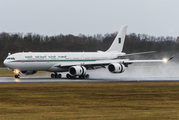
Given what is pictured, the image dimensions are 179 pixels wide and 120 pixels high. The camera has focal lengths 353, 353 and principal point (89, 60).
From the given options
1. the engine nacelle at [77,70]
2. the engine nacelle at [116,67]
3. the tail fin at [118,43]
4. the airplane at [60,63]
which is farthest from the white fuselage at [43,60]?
the engine nacelle at [116,67]

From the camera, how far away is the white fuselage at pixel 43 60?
46.6 meters

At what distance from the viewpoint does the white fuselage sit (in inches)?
1833

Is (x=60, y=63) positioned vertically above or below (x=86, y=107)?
above

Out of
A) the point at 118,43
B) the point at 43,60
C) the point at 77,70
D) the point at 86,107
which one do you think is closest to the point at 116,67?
the point at 77,70

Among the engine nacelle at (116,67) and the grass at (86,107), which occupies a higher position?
the engine nacelle at (116,67)

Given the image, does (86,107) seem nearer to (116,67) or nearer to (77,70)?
(77,70)

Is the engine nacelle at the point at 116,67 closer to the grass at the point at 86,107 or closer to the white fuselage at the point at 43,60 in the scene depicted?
the white fuselage at the point at 43,60

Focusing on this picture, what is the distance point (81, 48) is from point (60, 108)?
5923 cm

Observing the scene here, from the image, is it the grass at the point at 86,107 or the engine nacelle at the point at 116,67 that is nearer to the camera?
the grass at the point at 86,107

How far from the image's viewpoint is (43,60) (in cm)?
4822

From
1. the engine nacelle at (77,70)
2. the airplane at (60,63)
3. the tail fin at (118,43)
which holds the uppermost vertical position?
the tail fin at (118,43)

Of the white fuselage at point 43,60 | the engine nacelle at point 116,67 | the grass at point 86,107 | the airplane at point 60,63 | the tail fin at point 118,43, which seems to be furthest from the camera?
the tail fin at point 118,43

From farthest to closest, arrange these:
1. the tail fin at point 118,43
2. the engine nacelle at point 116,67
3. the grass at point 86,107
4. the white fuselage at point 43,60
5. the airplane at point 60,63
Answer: the tail fin at point 118,43 < the engine nacelle at point 116,67 < the airplane at point 60,63 < the white fuselage at point 43,60 < the grass at point 86,107

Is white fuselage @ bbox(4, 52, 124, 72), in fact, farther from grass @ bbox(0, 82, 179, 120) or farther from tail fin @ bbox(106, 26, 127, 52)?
grass @ bbox(0, 82, 179, 120)
